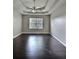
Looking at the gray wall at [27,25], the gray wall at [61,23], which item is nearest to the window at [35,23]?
the gray wall at [27,25]

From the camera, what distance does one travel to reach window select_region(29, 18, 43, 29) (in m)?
13.8

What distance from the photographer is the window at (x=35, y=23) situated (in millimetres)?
13750

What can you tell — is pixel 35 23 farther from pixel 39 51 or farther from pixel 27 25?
pixel 39 51

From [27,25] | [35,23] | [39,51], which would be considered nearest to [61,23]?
[39,51]

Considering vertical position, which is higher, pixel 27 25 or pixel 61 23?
pixel 27 25

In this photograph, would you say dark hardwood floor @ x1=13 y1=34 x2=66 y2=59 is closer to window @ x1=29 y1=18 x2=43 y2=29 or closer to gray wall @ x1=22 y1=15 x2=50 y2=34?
gray wall @ x1=22 y1=15 x2=50 y2=34

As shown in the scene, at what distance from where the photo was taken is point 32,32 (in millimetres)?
13633

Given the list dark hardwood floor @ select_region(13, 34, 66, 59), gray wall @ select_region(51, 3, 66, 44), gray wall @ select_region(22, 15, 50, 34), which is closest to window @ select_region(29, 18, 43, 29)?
gray wall @ select_region(22, 15, 50, 34)

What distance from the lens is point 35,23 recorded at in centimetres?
1388
